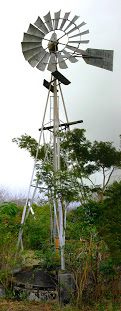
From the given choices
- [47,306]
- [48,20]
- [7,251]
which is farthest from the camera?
[48,20]

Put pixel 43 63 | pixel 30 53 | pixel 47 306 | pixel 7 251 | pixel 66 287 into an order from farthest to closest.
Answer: pixel 43 63 < pixel 30 53 < pixel 7 251 < pixel 66 287 < pixel 47 306

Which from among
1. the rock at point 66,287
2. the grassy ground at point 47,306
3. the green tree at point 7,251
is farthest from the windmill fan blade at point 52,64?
the grassy ground at point 47,306

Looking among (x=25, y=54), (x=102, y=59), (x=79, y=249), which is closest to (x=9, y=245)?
(x=79, y=249)

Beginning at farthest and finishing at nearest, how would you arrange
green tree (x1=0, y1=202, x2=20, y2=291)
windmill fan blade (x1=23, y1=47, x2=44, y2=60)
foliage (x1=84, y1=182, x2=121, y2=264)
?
windmill fan blade (x1=23, y1=47, x2=44, y2=60) → green tree (x1=0, y1=202, x2=20, y2=291) → foliage (x1=84, y1=182, x2=121, y2=264)

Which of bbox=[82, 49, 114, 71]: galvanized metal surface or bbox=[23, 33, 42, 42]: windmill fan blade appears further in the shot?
bbox=[82, 49, 114, 71]: galvanized metal surface

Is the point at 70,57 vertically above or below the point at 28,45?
below

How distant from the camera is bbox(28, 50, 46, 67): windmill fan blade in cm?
684

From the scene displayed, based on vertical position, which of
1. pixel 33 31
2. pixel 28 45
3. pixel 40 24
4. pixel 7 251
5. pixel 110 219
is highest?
pixel 40 24

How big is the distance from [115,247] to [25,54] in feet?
17.3

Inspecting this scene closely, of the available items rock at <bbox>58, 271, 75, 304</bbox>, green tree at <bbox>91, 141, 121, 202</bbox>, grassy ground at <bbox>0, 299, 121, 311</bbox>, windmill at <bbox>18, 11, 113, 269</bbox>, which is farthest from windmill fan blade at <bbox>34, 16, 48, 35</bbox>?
grassy ground at <bbox>0, 299, 121, 311</bbox>

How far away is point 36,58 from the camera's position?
6863mm

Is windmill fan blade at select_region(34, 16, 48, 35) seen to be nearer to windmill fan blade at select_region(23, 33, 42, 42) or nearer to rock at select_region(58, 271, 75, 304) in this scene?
windmill fan blade at select_region(23, 33, 42, 42)

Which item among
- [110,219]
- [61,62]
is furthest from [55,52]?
[110,219]

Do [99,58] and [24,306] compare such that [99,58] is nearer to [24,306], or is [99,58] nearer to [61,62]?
[61,62]
